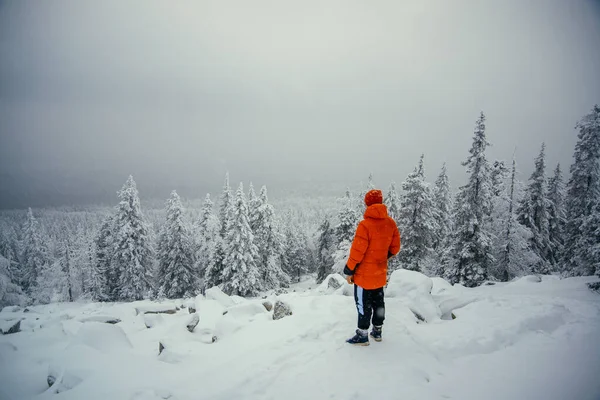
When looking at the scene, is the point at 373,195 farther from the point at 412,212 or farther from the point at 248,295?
the point at 248,295

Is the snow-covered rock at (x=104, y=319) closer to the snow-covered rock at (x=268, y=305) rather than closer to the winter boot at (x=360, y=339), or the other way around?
the snow-covered rock at (x=268, y=305)

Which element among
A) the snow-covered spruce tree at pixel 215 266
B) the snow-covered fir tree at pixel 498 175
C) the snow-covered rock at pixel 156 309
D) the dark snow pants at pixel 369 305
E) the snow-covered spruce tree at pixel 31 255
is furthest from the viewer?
the snow-covered spruce tree at pixel 31 255

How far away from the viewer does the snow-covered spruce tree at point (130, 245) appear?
85.1 ft

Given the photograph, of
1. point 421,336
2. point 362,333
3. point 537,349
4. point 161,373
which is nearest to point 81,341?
point 161,373

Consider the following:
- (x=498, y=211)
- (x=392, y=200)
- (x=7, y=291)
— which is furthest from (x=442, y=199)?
(x=7, y=291)

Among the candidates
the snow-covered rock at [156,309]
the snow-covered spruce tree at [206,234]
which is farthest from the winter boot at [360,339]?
the snow-covered spruce tree at [206,234]

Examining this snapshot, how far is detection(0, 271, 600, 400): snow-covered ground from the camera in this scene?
402cm

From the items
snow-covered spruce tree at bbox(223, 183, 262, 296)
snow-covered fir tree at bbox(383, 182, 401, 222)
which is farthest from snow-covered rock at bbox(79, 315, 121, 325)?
snow-covered fir tree at bbox(383, 182, 401, 222)

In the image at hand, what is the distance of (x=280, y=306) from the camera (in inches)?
300

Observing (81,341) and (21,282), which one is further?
(21,282)

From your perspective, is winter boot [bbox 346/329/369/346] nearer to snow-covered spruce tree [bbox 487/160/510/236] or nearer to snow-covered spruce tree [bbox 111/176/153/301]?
snow-covered spruce tree [bbox 487/160/510/236]

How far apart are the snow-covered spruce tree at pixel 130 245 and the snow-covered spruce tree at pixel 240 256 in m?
9.02

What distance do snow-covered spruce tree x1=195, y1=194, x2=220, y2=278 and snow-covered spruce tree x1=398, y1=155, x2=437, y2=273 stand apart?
64.0 ft

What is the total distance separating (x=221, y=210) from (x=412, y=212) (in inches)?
861
